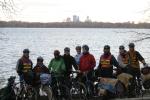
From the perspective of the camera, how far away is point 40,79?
15.4 meters

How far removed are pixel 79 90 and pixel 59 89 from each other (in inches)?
27.0

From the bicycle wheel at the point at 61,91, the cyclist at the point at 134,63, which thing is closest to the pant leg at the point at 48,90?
the bicycle wheel at the point at 61,91

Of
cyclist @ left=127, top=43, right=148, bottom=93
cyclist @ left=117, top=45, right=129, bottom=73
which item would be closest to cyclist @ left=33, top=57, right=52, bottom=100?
cyclist @ left=117, top=45, right=129, bottom=73

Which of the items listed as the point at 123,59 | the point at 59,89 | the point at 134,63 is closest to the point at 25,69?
the point at 59,89

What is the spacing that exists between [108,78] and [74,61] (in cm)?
139

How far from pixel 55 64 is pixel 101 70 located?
59.7 inches

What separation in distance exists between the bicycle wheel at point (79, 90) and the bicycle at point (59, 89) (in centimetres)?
32

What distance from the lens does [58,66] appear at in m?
15.7

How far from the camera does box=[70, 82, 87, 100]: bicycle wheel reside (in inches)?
624

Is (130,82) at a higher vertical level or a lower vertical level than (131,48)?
lower

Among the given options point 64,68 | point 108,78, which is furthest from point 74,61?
point 108,78

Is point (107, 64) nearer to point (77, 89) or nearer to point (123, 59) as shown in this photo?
point (123, 59)

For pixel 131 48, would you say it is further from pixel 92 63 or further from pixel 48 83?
pixel 48 83

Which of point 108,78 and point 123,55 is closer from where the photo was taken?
point 108,78
